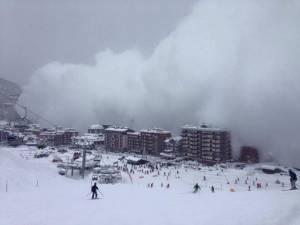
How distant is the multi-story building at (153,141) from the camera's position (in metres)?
91.0

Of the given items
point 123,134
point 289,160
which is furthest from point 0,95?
point 289,160

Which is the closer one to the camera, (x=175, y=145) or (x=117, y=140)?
(x=175, y=145)

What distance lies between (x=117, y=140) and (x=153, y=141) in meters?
14.2

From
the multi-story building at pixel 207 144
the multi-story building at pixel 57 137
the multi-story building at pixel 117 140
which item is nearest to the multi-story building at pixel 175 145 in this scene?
the multi-story building at pixel 207 144

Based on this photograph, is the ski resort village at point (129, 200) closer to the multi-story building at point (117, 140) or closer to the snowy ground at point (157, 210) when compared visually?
the snowy ground at point (157, 210)

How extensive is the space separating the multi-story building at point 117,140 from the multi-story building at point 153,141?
7.91 m

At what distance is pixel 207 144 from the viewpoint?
256ft

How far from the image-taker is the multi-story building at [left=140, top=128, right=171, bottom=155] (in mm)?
91019

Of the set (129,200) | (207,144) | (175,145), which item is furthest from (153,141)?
(129,200)

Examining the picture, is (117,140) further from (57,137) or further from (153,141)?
(57,137)

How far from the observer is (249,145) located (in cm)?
7694

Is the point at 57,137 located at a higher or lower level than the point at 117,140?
higher

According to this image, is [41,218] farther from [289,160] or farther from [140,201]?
[289,160]

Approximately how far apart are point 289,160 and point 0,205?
6687 centimetres
